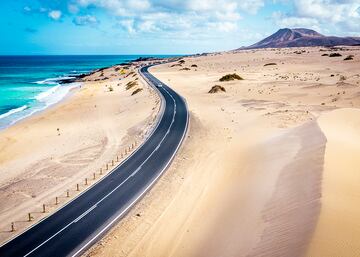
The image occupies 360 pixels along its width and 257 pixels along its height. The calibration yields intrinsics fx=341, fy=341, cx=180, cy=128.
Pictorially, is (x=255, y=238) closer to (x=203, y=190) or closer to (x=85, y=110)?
(x=203, y=190)

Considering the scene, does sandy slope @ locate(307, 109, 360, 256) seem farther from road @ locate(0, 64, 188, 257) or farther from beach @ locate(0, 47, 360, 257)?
road @ locate(0, 64, 188, 257)

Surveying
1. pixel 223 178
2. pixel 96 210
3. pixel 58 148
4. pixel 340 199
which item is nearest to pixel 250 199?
pixel 223 178

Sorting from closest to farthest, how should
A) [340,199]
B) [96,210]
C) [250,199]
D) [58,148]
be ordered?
1. [340,199]
2. [250,199]
3. [96,210]
4. [58,148]

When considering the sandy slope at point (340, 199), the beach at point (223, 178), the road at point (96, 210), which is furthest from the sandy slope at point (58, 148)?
the sandy slope at point (340, 199)

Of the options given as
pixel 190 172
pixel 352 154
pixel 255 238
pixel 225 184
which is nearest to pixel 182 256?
pixel 255 238

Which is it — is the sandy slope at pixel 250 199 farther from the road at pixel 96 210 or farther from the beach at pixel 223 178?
the road at pixel 96 210

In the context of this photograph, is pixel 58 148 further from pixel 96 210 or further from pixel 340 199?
pixel 340 199
